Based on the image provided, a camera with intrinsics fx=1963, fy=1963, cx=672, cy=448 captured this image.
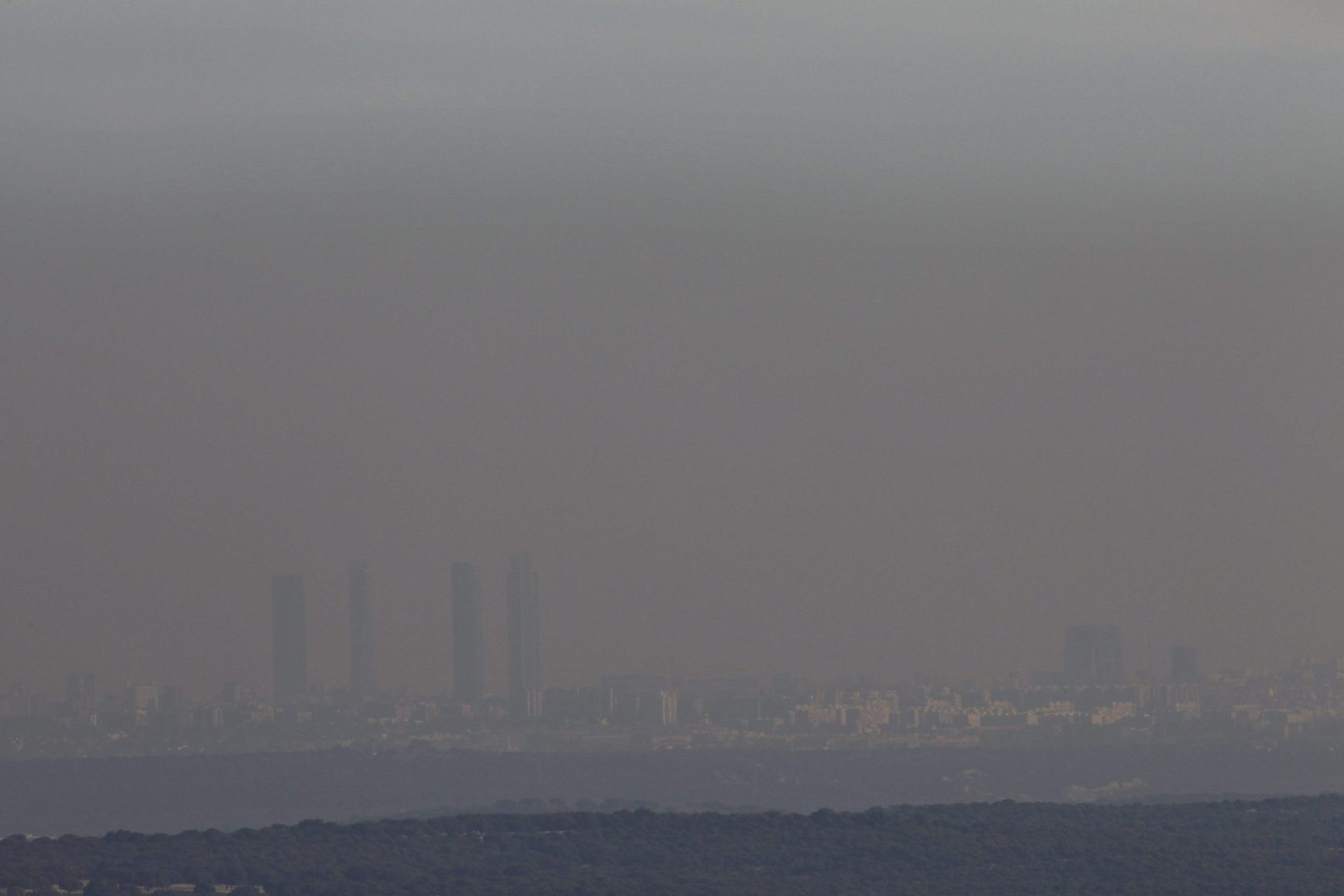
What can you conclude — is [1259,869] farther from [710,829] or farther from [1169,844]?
[710,829]

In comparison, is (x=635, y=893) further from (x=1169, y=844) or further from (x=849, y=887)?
(x=1169, y=844)

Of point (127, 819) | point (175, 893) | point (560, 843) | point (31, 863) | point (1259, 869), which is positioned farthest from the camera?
point (127, 819)

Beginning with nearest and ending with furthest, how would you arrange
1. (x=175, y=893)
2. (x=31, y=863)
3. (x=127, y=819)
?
(x=175, y=893) < (x=31, y=863) < (x=127, y=819)

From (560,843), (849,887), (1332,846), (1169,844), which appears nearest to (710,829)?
(560,843)

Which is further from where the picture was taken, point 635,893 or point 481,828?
point 481,828

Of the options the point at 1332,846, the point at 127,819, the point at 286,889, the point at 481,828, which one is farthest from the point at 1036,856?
the point at 127,819

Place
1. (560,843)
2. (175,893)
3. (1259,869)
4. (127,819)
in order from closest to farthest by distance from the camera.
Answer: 1. (175,893)
2. (1259,869)
3. (560,843)
4. (127,819)
